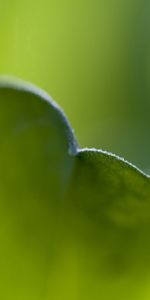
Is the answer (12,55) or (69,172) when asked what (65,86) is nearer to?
(12,55)

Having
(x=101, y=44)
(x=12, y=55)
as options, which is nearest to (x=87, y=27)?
(x=101, y=44)

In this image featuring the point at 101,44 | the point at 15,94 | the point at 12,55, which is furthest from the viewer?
the point at 101,44

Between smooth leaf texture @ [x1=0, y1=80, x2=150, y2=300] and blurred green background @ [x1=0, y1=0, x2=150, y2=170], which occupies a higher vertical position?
blurred green background @ [x1=0, y1=0, x2=150, y2=170]

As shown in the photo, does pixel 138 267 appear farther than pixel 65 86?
No

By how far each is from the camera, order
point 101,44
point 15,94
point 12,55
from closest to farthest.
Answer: point 15,94 < point 12,55 < point 101,44

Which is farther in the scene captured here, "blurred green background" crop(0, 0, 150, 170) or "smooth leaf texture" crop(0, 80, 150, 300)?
"blurred green background" crop(0, 0, 150, 170)

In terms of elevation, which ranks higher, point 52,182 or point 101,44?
point 101,44
